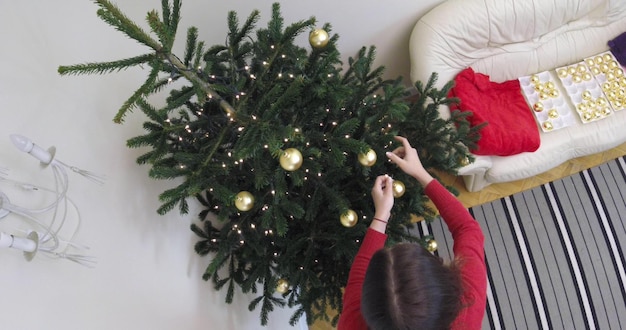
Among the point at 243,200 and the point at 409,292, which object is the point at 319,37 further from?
the point at 409,292

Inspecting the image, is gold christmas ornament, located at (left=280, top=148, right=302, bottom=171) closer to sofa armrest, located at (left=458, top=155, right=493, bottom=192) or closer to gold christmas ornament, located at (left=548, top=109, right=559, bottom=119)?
sofa armrest, located at (left=458, top=155, right=493, bottom=192)

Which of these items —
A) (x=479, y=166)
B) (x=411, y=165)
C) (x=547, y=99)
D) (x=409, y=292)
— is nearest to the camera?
(x=409, y=292)

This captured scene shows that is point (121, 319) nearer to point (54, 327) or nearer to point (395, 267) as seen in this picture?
point (54, 327)

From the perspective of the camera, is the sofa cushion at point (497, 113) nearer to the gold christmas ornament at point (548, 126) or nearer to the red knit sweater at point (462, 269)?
the gold christmas ornament at point (548, 126)

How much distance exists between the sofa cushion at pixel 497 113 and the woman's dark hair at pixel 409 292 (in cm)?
128

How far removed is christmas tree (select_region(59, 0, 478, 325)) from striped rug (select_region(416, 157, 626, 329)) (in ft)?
3.15

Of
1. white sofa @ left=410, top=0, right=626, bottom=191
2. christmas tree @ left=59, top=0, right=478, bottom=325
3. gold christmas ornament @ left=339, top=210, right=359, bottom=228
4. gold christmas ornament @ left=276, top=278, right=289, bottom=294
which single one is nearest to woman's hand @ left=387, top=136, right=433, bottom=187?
christmas tree @ left=59, top=0, right=478, bottom=325

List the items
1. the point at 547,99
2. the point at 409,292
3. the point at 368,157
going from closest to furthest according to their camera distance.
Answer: the point at 409,292, the point at 368,157, the point at 547,99

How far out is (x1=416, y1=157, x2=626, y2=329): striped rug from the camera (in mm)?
2084

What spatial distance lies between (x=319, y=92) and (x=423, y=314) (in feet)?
2.09

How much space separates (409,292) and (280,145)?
0.42 meters

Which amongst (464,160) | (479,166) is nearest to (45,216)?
(464,160)

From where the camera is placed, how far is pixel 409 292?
2.44 feet

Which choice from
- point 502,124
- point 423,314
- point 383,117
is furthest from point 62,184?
point 502,124
